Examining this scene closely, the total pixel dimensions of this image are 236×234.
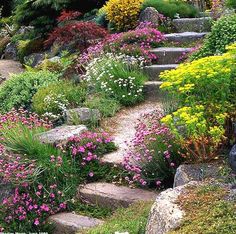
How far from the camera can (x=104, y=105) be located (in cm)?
840

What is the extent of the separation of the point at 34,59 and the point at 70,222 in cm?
860

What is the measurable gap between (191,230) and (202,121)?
67.8 inches

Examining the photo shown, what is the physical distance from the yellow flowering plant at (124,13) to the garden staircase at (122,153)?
1.29 meters

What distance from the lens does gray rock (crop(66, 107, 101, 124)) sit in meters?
7.75

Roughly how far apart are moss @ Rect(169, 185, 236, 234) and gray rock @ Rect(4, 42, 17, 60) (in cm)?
1281

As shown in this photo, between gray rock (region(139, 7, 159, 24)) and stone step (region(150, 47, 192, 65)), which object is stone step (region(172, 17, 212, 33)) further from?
stone step (region(150, 47, 192, 65))

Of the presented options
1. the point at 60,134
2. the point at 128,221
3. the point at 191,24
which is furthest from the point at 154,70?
the point at 128,221

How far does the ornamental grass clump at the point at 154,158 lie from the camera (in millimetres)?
5891

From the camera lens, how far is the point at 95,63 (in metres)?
9.59

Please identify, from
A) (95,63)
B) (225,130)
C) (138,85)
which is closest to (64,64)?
(95,63)

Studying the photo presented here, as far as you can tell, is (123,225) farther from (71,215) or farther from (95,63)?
(95,63)

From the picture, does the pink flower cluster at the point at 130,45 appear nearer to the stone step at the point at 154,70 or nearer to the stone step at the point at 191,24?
the stone step at the point at 154,70

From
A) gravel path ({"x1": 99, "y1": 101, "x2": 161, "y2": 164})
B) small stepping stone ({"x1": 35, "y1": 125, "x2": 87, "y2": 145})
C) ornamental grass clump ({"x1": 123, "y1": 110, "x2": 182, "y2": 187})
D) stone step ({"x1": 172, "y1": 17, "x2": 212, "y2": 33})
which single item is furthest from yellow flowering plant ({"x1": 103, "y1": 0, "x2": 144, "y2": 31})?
ornamental grass clump ({"x1": 123, "y1": 110, "x2": 182, "y2": 187})

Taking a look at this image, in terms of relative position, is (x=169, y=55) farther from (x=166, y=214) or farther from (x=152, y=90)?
(x=166, y=214)
